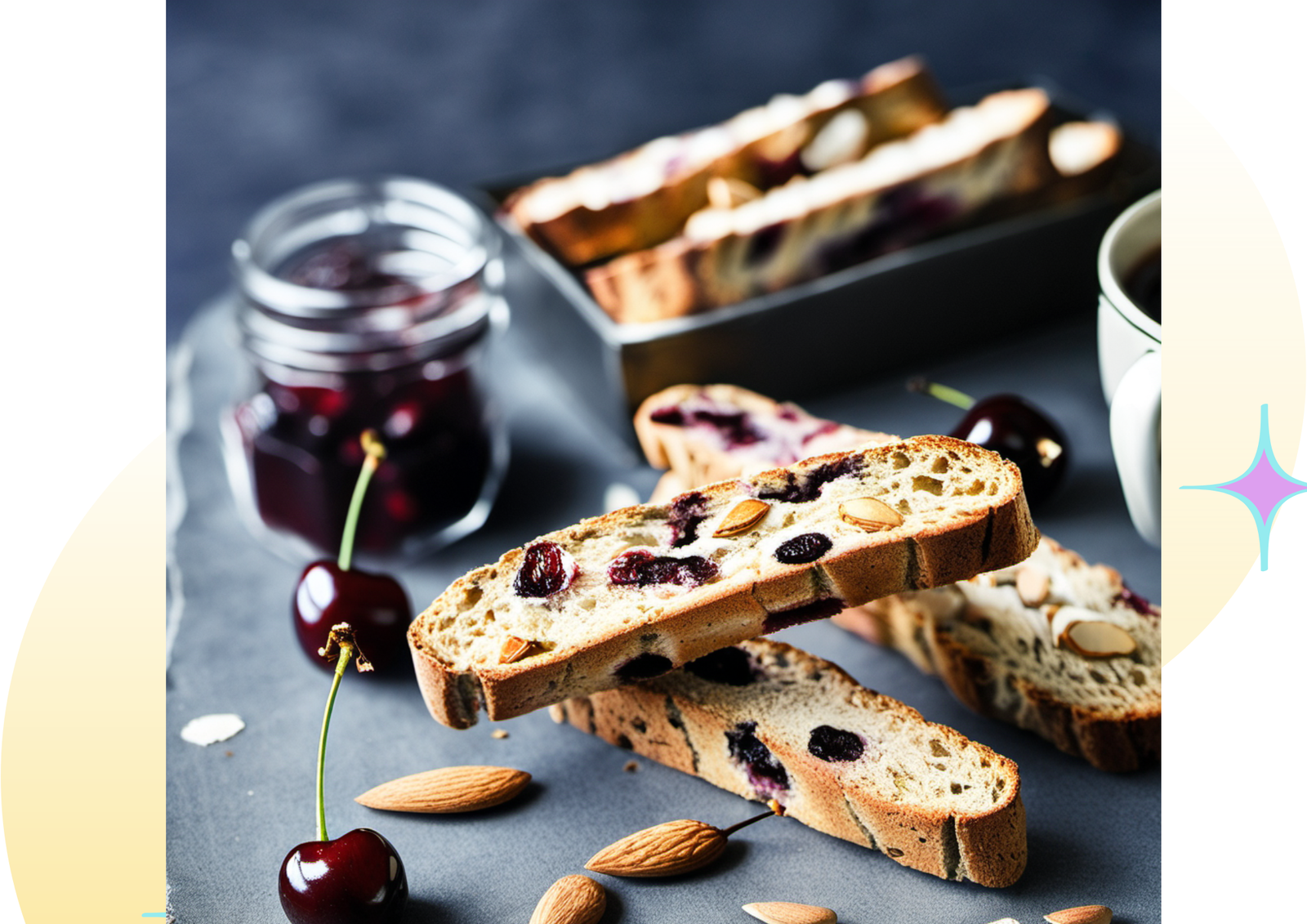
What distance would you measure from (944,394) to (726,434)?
551mm

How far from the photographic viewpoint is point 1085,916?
158cm

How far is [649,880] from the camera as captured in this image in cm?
169

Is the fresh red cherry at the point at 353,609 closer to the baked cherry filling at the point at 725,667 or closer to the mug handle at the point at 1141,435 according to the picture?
the baked cherry filling at the point at 725,667

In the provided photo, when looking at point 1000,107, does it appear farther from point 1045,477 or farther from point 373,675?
point 373,675

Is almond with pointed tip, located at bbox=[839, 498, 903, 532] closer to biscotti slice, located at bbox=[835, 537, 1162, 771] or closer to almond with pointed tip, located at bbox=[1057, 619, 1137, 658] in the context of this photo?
biscotti slice, located at bbox=[835, 537, 1162, 771]

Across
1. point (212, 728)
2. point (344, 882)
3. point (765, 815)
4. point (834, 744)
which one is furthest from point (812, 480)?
point (212, 728)

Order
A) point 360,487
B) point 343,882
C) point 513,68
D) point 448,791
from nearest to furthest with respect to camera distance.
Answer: point 343,882 < point 448,791 < point 360,487 < point 513,68

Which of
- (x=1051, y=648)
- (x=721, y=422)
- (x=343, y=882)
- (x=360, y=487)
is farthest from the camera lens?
(x=721, y=422)

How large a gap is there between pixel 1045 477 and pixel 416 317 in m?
1.16

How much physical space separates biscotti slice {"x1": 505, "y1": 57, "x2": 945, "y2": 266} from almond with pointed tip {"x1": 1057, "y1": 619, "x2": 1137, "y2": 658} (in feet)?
4.21

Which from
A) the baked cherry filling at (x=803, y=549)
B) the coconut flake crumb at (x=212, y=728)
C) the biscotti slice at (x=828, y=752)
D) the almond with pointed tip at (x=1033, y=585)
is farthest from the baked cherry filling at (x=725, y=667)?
the coconut flake crumb at (x=212, y=728)

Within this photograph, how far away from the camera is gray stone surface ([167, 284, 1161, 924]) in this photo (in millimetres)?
1663
